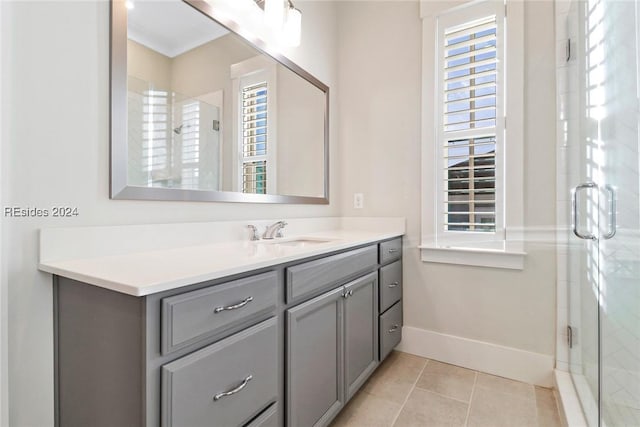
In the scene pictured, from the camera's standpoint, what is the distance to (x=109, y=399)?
2.62ft

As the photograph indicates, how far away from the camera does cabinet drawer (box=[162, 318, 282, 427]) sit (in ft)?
2.47

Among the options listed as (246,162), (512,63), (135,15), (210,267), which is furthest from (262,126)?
(512,63)

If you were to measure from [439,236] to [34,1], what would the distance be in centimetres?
218

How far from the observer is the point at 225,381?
875 mm

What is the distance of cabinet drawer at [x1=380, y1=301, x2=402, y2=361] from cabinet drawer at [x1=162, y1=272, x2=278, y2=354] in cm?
108

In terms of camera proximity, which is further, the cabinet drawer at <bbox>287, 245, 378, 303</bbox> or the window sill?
the window sill

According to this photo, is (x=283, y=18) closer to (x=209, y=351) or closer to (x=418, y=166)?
(x=418, y=166)

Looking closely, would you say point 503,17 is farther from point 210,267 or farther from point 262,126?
point 210,267

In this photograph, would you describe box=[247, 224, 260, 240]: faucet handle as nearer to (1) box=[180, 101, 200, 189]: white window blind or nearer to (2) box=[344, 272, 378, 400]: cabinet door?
(1) box=[180, 101, 200, 189]: white window blind

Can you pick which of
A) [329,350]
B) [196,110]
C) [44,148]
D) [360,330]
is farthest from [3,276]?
[360,330]

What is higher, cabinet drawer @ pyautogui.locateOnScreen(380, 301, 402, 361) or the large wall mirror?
the large wall mirror

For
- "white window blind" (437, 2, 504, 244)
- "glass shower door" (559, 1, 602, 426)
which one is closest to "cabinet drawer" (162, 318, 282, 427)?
"glass shower door" (559, 1, 602, 426)

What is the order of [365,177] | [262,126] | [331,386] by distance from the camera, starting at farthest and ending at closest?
1. [365,177]
2. [262,126]
3. [331,386]

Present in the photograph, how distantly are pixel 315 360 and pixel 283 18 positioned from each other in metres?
1.78
